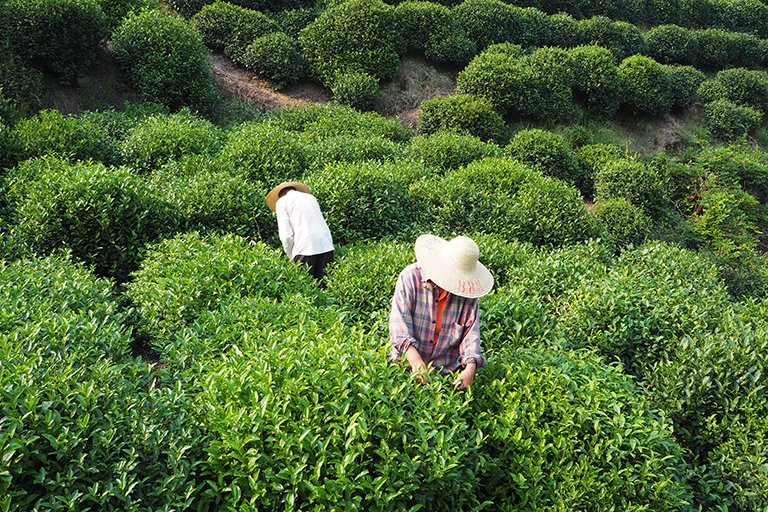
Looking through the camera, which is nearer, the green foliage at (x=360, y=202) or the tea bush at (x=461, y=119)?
the green foliage at (x=360, y=202)

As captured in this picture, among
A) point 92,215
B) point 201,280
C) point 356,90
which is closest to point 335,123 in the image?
point 356,90

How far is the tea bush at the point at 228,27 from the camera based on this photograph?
14.5 meters

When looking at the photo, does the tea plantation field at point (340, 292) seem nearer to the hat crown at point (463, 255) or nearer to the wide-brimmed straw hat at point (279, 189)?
the wide-brimmed straw hat at point (279, 189)

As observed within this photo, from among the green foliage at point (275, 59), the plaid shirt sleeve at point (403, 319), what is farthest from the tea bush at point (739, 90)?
the plaid shirt sleeve at point (403, 319)

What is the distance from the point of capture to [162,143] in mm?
9156

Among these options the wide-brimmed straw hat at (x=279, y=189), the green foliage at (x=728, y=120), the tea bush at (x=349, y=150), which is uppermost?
the wide-brimmed straw hat at (x=279, y=189)

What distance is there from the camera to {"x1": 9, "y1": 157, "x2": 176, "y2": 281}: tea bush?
6664mm

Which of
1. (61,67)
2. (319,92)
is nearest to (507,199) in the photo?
(319,92)

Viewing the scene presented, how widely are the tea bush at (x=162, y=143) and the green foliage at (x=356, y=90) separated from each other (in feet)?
15.5

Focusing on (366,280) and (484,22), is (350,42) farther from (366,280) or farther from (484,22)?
(366,280)

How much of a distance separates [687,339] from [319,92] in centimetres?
1133

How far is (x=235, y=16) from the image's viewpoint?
48.0ft

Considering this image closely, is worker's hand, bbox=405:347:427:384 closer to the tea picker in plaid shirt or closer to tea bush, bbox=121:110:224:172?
the tea picker in plaid shirt

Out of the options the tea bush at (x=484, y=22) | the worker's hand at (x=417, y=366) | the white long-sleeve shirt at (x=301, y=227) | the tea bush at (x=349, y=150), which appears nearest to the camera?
the worker's hand at (x=417, y=366)
